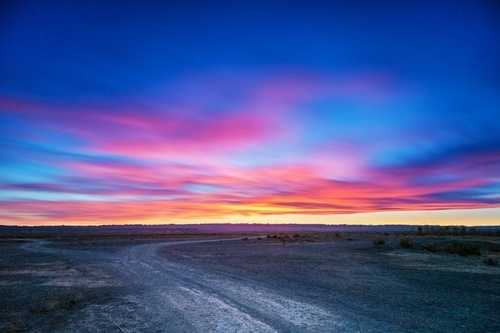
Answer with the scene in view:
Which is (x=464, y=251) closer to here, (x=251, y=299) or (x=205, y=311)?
(x=251, y=299)

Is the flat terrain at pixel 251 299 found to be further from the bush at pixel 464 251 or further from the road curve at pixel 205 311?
the bush at pixel 464 251

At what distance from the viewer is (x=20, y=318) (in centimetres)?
1091

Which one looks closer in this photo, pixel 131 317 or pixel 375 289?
pixel 131 317

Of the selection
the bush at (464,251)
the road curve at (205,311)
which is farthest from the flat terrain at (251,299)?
the bush at (464,251)

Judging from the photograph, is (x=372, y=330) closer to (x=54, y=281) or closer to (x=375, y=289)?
(x=375, y=289)

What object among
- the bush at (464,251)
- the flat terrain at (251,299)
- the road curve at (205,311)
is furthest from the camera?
the bush at (464,251)

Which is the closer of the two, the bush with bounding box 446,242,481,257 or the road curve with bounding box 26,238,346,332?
the road curve with bounding box 26,238,346,332

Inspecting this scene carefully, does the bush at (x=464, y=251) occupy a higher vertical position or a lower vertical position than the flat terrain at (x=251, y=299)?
higher

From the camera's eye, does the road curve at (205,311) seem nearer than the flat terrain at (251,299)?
Yes

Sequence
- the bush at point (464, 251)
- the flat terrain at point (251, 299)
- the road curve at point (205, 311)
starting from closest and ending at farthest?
1. the road curve at point (205, 311)
2. the flat terrain at point (251, 299)
3. the bush at point (464, 251)

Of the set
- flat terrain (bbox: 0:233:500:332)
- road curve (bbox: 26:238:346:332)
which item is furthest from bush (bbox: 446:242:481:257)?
road curve (bbox: 26:238:346:332)

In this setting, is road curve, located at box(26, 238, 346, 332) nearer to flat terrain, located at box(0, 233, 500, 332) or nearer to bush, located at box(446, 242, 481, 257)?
flat terrain, located at box(0, 233, 500, 332)

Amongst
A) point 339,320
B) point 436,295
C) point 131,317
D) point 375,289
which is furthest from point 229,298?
point 436,295

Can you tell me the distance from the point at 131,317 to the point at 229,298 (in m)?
3.56
